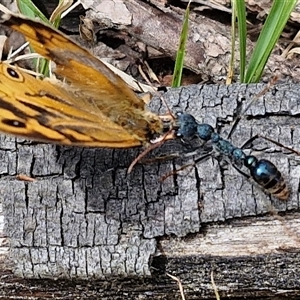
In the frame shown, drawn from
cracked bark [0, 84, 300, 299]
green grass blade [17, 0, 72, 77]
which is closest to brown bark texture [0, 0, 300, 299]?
cracked bark [0, 84, 300, 299]

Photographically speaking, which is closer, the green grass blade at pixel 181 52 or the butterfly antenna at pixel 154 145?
the butterfly antenna at pixel 154 145

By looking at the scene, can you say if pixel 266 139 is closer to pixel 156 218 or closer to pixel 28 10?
pixel 156 218

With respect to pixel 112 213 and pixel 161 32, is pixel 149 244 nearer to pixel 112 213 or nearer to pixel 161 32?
pixel 112 213

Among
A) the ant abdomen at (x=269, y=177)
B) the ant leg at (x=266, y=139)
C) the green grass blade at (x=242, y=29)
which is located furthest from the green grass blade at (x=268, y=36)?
the ant abdomen at (x=269, y=177)

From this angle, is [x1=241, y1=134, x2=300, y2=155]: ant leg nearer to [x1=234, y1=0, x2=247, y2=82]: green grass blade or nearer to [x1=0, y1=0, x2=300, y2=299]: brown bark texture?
[x1=0, y1=0, x2=300, y2=299]: brown bark texture

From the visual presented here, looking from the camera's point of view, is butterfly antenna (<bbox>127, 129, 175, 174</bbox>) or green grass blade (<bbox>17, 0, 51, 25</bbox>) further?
green grass blade (<bbox>17, 0, 51, 25</bbox>)

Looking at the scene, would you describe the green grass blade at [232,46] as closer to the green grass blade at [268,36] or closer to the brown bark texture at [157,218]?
the green grass blade at [268,36]
